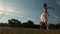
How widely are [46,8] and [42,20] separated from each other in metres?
1.52

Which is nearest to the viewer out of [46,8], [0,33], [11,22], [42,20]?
[0,33]

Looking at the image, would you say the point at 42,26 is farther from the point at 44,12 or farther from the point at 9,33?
the point at 9,33

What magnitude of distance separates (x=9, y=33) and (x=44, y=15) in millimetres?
10477

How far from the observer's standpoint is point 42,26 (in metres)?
17.9

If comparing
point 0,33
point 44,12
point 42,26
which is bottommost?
point 0,33

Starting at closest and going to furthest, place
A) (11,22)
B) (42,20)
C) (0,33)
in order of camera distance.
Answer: (0,33) < (42,20) < (11,22)

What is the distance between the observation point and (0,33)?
776cm

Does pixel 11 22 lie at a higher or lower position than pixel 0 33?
higher

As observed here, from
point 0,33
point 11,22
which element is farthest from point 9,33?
point 11,22

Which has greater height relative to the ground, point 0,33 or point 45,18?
point 45,18

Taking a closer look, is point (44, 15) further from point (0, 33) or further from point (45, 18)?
point (0, 33)

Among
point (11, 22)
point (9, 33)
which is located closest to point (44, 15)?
point (11, 22)

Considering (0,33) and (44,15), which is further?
(44,15)

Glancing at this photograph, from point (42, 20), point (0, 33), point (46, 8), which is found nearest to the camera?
point (0, 33)
